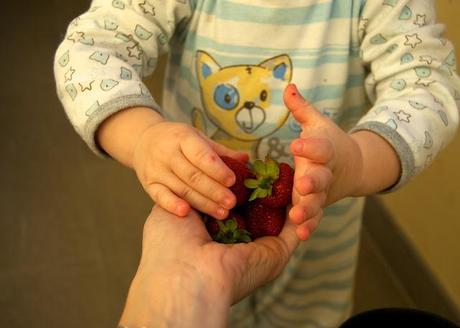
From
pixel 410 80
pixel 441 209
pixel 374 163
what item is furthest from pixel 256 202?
pixel 441 209

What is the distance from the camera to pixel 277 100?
0.73 meters

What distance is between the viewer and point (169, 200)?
21.5 inches

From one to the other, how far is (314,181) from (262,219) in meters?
0.10

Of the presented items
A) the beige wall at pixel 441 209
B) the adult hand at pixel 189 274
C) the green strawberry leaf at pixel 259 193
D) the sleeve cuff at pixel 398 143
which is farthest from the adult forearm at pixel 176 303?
the beige wall at pixel 441 209

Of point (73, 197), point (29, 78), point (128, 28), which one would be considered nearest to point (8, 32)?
point (29, 78)

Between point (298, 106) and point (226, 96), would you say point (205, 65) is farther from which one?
point (298, 106)

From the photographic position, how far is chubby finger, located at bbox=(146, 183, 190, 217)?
1.78 feet

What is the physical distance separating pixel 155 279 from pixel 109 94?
204mm

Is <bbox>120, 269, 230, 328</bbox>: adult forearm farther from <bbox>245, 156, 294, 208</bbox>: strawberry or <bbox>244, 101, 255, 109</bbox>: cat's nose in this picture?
<bbox>244, 101, 255, 109</bbox>: cat's nose

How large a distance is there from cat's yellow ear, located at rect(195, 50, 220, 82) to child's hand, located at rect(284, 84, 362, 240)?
0.20 m

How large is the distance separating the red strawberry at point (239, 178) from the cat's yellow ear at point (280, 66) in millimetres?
185

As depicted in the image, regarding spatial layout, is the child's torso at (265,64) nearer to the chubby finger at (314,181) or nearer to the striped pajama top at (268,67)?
the striped pajama top at (268,67)

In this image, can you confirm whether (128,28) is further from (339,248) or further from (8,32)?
(8,32)

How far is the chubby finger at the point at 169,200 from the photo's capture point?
21.4 inches
